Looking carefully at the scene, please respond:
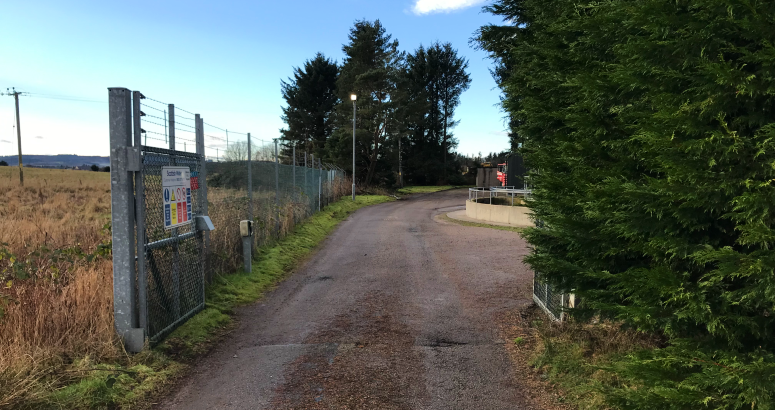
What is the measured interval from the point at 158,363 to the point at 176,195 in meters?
1.90

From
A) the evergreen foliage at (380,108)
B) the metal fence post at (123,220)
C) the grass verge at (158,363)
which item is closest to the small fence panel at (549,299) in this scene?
the grass verge at (158,363)

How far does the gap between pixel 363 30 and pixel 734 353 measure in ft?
151

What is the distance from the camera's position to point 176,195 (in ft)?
18.6

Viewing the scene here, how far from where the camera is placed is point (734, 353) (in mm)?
2543

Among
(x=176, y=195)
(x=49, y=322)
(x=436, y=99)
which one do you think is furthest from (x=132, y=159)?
(x=436, y=99)

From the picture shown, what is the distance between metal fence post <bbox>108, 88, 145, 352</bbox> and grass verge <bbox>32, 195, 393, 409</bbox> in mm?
307

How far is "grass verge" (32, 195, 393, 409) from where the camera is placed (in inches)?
149

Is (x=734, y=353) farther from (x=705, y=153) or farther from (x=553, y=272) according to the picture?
(x=553, y=272)

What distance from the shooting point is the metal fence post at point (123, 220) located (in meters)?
4.75

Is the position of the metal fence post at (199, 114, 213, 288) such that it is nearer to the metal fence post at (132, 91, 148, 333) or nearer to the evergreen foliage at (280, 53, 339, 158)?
the metal fence post at (132, 91, 148, 333)

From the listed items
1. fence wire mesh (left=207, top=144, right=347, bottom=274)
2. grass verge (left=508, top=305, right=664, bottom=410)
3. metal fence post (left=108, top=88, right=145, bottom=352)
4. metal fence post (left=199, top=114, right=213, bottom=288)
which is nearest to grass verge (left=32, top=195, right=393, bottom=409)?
metal fence post (left=108, top=88, right=145, bottom=352)

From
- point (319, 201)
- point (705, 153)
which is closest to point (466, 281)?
point (705, 153)

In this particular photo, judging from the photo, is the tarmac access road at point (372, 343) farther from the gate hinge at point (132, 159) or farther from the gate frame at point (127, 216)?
the gate hinge at point (132, 159)

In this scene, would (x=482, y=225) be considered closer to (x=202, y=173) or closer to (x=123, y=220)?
(x=202, y=173)
